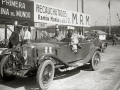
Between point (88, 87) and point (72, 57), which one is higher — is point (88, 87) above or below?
below

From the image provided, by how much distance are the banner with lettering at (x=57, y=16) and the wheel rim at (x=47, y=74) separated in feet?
21.0

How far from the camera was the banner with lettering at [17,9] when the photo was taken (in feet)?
28.8

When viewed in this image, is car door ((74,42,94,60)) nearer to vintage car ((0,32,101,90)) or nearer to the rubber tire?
vintage car ((0,32,101,90))

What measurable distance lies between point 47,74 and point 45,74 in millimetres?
71

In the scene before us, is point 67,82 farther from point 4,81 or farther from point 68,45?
point 4,81

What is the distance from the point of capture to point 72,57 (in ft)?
19.0

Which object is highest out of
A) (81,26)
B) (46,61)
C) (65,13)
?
(65,13)

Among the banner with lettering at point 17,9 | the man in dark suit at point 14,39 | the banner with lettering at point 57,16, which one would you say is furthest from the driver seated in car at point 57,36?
the banner with lettering at point 57,16

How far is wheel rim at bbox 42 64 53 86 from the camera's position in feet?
14.1

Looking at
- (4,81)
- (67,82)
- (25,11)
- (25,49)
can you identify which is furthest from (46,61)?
(25,11)

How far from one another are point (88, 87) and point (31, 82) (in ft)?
6.15

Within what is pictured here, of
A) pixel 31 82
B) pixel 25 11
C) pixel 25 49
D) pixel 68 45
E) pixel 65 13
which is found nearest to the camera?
pixel 25 49

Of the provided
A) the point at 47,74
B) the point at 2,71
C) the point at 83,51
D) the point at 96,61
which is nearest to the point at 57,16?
the point at 83,51

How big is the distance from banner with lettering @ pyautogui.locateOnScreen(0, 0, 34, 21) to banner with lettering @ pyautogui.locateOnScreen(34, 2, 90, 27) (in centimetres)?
39
